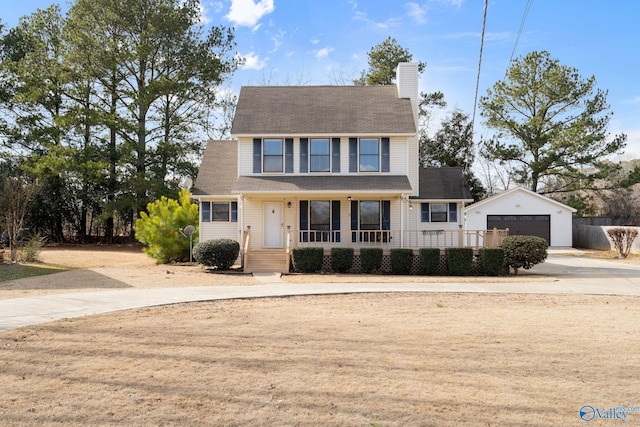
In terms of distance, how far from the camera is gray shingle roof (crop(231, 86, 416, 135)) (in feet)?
66.3

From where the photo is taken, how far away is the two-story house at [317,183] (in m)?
19.2

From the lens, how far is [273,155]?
20344mm

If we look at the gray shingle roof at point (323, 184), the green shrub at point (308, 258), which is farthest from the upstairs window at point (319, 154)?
the green shrub at point (308, 258)

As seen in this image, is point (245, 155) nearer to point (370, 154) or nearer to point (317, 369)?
point (370, 154)

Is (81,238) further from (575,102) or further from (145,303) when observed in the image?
(575,102)

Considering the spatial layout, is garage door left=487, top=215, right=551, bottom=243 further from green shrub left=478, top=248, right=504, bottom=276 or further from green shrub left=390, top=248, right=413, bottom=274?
green shrub left=390, top=248, right=413, bottom=274

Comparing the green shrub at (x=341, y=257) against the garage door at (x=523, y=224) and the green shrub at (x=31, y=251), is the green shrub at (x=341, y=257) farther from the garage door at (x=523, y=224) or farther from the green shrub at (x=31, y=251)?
the garage door at (x=523, y=224)

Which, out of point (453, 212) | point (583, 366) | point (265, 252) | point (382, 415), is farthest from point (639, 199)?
point (382, 415)

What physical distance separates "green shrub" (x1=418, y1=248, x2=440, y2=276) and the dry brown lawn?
A: 27.2ft

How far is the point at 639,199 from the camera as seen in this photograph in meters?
43.4

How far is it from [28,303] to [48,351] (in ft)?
13.8

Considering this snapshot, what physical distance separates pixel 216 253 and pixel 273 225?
3854mm
